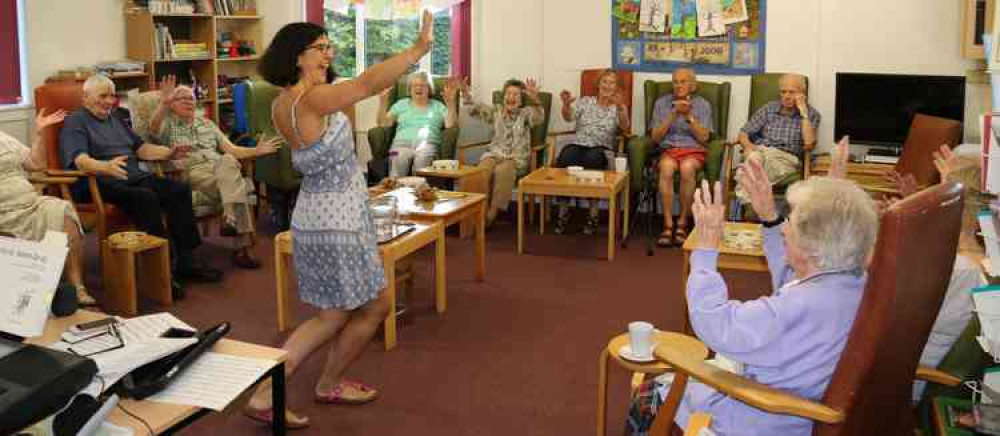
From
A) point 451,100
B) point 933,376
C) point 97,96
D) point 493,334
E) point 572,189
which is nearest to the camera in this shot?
point 933,376

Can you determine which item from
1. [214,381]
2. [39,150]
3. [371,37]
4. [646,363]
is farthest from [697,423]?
[371,37]

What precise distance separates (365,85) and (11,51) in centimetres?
390

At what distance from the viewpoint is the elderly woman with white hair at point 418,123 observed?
21.4 feet

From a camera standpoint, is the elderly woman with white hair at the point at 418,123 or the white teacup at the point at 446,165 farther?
the elderly woman with white hair at the point at 418,123

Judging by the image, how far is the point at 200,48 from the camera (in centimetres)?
702

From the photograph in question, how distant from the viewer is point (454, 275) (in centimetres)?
524

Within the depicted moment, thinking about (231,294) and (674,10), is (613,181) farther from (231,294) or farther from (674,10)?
(231,294)

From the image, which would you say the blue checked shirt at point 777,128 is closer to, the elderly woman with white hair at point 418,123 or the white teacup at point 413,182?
the elderly woman with white hair at point 418,123

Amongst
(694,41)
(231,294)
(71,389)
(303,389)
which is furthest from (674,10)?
(71,389)

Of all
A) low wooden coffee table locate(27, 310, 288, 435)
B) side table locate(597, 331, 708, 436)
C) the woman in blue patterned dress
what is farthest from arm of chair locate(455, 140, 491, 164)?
low wooden coffee table locate(27, 310, 288, 435)

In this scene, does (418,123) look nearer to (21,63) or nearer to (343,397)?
(21,63)

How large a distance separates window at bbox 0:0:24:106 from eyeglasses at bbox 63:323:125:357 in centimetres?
422

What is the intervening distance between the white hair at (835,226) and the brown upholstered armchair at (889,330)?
14cm

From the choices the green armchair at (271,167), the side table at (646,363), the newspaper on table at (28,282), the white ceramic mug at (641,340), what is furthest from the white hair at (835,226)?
the green armchair at (271,167)
